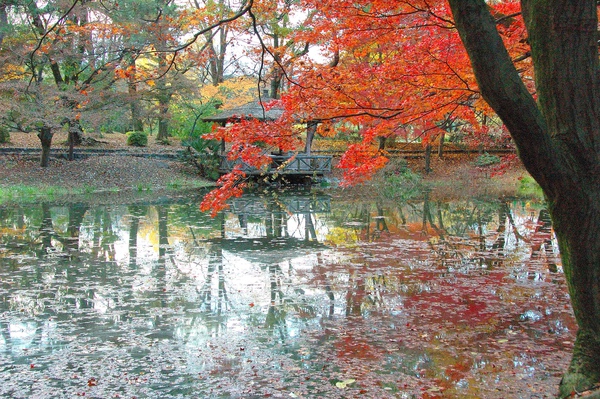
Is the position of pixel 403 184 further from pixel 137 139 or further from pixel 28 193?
pixel 28 193

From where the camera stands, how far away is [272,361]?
449cm

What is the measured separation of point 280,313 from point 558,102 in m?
3.81

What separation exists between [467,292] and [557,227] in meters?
3.69

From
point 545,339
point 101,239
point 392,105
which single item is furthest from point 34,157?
point 545,339

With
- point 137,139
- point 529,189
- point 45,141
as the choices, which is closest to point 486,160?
point 529,189

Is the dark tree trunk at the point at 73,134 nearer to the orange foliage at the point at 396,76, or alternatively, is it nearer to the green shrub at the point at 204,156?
the green shrub at the point at 204,156

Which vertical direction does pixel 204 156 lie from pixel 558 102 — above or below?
above

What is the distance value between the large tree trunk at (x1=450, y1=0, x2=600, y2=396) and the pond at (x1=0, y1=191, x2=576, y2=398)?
1.57 metres

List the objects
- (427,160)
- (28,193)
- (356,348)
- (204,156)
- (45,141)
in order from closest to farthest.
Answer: (356,348) → (28,193) → (45,141) → (204,156) → (427,160)

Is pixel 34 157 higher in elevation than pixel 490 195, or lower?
higher

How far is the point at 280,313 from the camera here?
Answer: 584cm

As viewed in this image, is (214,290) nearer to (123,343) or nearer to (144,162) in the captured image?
(123,343)

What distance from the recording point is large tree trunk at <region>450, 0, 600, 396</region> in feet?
8.84

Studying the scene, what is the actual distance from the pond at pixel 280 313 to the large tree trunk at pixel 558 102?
1565mm
